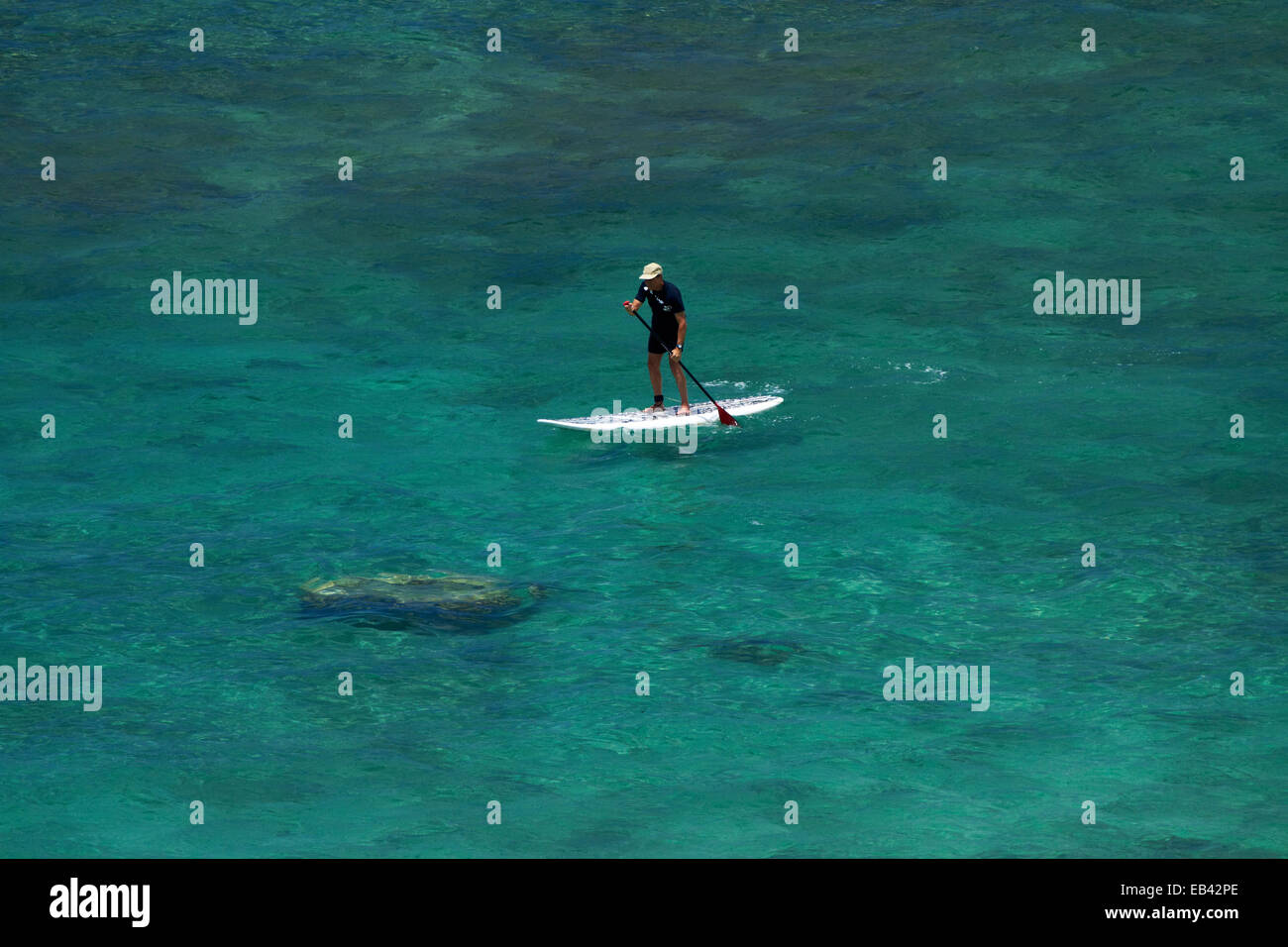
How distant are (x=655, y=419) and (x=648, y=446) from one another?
342 mm

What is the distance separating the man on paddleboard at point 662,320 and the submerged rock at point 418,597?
15.0ft

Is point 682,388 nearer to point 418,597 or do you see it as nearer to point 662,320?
point 662,320

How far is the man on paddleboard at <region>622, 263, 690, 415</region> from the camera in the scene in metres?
20.1

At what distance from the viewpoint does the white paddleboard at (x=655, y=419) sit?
21.1m

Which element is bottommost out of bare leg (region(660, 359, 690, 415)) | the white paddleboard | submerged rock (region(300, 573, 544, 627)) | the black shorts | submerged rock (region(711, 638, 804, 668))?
submerged rock (region(711, 638, 804, 668))

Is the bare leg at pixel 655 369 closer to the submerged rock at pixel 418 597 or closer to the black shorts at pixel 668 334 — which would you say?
the black shorts at pixel 668 334

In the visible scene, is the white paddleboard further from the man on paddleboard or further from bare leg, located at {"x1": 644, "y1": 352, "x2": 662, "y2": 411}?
bare leg, located at {"x1": 644, "y1": 352, "x2": 662, "y2": 411}

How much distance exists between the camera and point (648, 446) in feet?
69.3

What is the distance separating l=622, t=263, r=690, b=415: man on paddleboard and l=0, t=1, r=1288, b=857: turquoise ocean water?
863 mm

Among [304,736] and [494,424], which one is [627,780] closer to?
[304,736]

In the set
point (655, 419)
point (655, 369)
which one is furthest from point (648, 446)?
point (655, 369)

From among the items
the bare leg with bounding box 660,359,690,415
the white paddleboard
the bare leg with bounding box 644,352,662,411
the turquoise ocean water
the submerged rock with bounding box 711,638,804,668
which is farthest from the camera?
the white paddleboard

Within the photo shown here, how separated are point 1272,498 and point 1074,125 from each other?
14508 mm

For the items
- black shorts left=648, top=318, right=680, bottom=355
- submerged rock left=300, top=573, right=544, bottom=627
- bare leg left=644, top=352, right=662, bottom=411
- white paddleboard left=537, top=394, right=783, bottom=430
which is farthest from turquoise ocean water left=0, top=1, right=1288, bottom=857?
black shorts left=648, top=318, right=680, bottom=355
